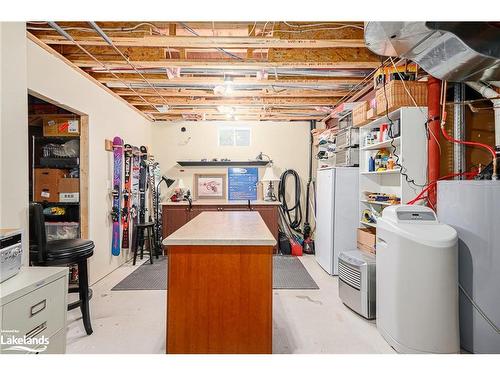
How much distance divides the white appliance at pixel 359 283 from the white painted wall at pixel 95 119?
306cm

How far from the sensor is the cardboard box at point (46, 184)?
3.22 m

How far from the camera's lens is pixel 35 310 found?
4.59 ft

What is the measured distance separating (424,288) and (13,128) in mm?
3224

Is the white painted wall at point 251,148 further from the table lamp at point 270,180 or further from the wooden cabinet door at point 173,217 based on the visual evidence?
the wooden cabinet door at point 173,217

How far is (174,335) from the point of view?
1.65 m

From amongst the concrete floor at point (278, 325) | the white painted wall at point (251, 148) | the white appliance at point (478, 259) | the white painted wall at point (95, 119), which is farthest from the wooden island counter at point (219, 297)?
the white painted wall at point (251, 148)

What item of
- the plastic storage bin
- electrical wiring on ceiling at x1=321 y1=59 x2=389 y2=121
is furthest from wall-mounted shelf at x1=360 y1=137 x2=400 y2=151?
the plastic storage bin

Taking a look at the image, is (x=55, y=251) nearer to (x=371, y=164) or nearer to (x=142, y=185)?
(x=142, y=185)

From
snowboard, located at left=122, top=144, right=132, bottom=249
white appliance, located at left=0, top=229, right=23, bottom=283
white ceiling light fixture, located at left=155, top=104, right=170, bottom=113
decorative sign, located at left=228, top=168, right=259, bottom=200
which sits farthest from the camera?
decorative sign, located at left=228, top=168, right=259, bottom=200

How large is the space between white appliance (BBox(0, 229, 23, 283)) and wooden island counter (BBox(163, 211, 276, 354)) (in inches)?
32.9

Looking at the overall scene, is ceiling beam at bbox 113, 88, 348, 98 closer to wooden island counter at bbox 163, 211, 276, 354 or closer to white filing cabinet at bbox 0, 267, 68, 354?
wooden island counter at bbox 163, 211, 276, 354

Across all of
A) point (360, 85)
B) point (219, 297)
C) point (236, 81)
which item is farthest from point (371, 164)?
point (219, 297)

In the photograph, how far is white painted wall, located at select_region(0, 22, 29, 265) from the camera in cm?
182
